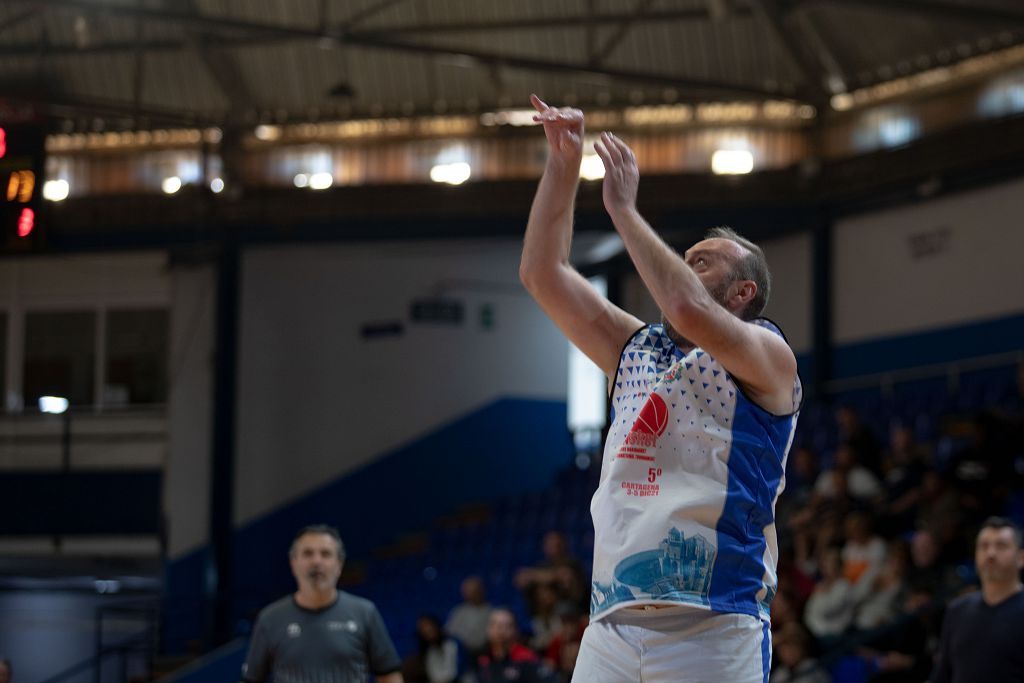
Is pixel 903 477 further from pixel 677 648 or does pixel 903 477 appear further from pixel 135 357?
pixel 135 357

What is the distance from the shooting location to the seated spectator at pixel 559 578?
505 inches

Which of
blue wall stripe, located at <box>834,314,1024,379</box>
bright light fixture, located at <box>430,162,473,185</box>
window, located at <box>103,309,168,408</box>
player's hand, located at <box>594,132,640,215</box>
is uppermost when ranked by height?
bright light fixture, located at <box>430,162,473,185</box>

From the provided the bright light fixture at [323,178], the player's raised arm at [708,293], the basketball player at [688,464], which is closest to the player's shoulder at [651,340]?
the basketball player at [688,464]

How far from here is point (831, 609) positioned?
11.2m

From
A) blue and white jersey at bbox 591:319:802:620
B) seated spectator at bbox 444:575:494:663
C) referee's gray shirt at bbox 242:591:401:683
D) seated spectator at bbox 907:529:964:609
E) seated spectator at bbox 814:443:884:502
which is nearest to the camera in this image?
blue and white jersey at bbox 591:319:802:620

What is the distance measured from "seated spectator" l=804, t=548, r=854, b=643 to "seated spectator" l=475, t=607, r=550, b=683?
2.08m

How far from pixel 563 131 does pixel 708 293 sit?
21.8 inches

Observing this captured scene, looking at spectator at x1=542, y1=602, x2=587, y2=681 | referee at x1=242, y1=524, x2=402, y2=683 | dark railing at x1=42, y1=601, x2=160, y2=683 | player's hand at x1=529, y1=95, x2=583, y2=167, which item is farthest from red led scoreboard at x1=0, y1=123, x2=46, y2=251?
player's hand at x1=529, y1=95, x2=583, y2=167

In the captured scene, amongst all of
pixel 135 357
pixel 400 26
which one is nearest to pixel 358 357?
pixel 135 357

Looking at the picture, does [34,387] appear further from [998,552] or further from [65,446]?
[998,552]

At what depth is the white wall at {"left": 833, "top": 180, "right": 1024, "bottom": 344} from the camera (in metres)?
16.9

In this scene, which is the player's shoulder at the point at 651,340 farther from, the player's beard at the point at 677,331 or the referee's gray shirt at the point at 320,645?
the referee's gray shirt at the point at 320,645

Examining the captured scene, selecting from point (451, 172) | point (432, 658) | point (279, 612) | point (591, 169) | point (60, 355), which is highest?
point (451, 172)

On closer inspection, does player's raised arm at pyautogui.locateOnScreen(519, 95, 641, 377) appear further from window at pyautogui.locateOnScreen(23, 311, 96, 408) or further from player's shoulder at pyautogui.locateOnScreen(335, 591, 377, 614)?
window at pyautogui.locateOnScreen(23, 311, 96, 408)
